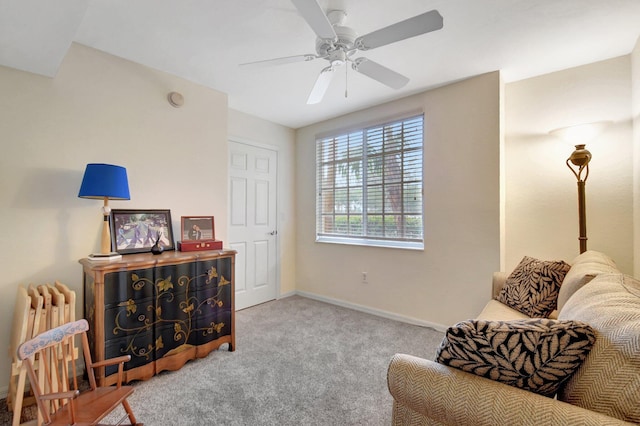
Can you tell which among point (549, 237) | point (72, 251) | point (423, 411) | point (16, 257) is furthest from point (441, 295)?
point (16, 257)

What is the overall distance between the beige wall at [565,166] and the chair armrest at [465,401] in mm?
2338

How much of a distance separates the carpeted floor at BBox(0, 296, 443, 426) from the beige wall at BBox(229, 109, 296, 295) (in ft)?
3.63

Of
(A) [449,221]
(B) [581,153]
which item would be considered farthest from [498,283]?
(B) [581,153]

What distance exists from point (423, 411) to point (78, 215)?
2606 mm

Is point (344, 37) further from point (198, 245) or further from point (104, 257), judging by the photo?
point (104, 257)

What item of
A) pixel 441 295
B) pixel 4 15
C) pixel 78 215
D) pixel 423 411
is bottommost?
pixel 441 295

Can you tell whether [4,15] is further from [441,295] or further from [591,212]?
[591,212]

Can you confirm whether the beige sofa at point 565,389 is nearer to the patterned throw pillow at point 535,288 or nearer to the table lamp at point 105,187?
the patterned throw pillow at point 535,288

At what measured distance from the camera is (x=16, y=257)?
6.41ft

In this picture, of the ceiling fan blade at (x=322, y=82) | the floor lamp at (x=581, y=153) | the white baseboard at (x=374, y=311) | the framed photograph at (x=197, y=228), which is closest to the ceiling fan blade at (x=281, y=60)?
the ceiling fan blade at (x=322, y=82)

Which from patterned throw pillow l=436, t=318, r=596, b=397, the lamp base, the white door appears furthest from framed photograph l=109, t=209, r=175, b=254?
patterned throw pillow l=436, t=318, r=596, b=397

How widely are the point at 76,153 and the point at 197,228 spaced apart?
1.07 m

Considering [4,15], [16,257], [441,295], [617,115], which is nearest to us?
[4,15]

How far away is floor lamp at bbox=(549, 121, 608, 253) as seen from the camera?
89.7 inches
